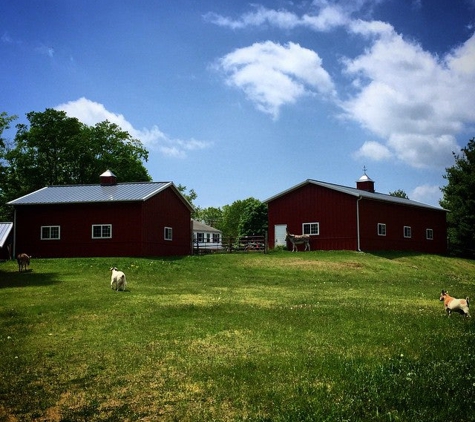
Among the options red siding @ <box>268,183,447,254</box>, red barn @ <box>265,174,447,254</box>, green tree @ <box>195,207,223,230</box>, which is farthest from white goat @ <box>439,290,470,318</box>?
green tree @ <box>195,207,223,230</box>

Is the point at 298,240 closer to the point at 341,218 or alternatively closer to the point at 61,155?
the point at 341,218

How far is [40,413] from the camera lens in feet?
25.1

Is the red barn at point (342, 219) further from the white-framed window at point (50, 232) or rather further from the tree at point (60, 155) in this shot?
the tree at point (60, 155)

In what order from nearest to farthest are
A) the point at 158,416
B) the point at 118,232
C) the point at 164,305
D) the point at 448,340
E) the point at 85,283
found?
the point at 158,416 → the point at 448,340 → the point at 164,305 → the point at 85,283 → the point at 118,232

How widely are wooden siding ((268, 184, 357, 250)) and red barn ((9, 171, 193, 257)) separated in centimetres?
1225

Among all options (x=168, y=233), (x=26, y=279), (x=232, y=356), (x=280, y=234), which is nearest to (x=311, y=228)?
(x=280, y=234)

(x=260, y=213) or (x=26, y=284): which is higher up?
(x=260, y=213)

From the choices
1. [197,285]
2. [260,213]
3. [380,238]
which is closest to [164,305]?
[197,285]

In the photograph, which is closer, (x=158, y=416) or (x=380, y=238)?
(x=158, y=416)

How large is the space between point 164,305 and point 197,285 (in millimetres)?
7671

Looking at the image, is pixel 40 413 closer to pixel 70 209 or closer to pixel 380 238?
pixel 70 209

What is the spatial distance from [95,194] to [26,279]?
17.4 metres

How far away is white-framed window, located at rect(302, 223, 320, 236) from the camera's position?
47.0 metres

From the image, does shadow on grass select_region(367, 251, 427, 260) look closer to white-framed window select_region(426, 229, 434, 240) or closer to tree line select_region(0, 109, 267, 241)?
white-framed window select_region(426, 229, 434, 240)
